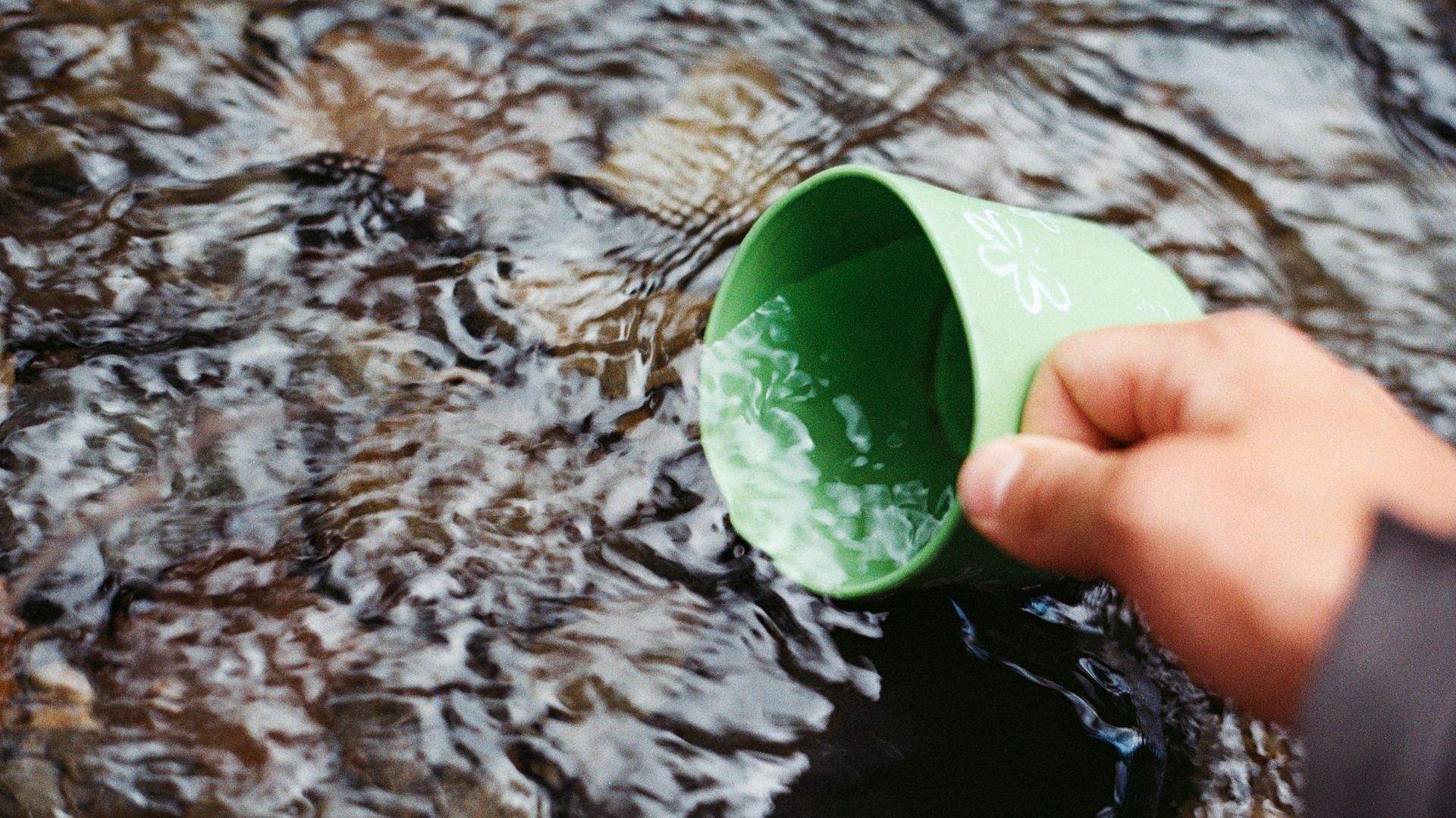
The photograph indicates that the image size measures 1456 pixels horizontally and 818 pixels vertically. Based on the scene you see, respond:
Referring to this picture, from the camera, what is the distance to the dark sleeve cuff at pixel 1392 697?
0.75 meters

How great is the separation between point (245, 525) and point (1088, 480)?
4.13 ft

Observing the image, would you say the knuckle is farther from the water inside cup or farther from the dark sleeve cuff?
the water inside cup

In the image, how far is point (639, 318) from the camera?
198 cm

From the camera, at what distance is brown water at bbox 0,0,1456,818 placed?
146 centimetres

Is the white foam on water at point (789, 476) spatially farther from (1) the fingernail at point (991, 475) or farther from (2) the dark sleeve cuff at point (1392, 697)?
(2) the dark sleeve cuff at point (1392, 697)

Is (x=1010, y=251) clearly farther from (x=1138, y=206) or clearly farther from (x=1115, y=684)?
(x=1138, y=206)

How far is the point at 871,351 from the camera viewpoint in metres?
1.81

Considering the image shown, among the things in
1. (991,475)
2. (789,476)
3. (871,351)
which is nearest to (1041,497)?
(991,475)

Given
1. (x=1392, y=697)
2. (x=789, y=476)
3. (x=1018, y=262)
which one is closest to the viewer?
(x=1392, y=697)

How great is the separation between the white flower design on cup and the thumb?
0.59 feet

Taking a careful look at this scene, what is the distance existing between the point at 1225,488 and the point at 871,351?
2.97 ft

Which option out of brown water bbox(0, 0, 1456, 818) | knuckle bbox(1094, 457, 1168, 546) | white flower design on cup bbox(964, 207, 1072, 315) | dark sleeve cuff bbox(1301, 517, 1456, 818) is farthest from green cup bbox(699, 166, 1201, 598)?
dark sleeve cuff bbox(1301, 517, 1456, 818)

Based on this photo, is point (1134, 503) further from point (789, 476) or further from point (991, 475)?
point (789, 476)

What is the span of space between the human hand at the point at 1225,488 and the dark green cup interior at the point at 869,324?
21.1 inches
